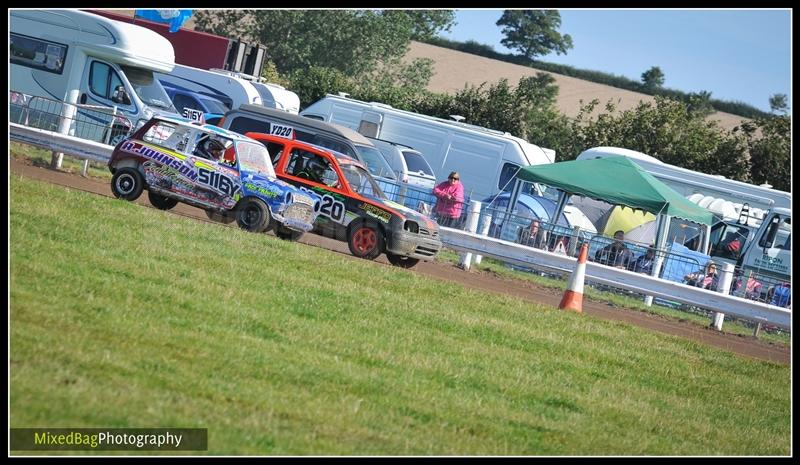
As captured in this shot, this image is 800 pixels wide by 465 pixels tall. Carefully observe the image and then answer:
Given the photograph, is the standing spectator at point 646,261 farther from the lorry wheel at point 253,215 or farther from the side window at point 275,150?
the lorry wheel at point 253,215

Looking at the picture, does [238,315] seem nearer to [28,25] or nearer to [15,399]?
[15,399]

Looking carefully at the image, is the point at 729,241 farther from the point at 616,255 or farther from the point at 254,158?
the point at 254,158

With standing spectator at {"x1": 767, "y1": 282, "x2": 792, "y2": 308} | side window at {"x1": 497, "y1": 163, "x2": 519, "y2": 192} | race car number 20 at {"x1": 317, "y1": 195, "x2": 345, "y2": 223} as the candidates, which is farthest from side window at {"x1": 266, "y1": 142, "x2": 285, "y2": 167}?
side window at {"x1": 497, "y1": 163, "x2": 519, "y2": 192}

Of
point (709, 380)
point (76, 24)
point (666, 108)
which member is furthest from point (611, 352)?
point (666, 108)

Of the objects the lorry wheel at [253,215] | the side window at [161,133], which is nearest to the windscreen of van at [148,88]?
the side window at [161,133]

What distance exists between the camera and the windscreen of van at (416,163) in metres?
26.9

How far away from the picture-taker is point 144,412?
718 centimetres

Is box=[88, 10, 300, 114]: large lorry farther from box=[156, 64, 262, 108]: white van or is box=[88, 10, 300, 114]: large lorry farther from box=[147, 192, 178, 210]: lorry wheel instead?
box=[147, 192, 178, 210]: lorry wheel

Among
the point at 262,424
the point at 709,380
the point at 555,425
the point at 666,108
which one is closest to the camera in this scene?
the point at 262,424

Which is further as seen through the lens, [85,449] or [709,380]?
[709,380]

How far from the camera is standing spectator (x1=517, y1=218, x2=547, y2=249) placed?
792 inches

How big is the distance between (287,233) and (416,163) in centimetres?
923

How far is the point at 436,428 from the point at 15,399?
2831 millimetres

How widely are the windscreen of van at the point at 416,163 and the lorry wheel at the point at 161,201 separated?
8.67m
